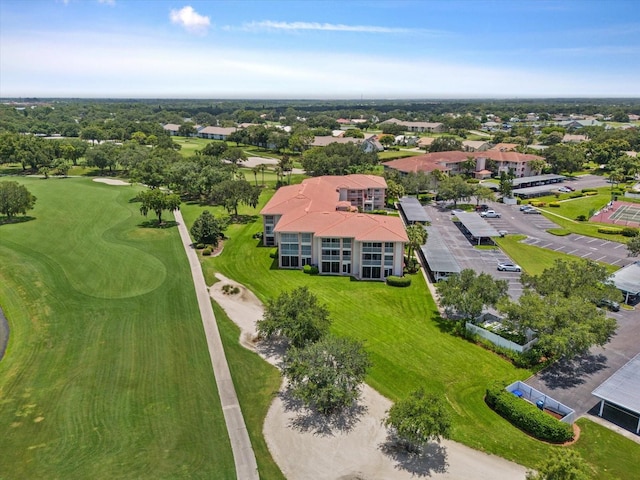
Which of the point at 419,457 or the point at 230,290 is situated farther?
the point at 230,290

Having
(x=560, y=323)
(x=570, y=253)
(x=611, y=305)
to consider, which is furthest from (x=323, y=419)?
(x=570, y=253)

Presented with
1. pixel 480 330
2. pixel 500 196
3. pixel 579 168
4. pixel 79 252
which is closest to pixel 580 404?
pixel 480 330

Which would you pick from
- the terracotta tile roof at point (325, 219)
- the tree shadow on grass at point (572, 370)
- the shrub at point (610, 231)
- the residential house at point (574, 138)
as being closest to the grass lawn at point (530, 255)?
the shrub at point (610, 231)

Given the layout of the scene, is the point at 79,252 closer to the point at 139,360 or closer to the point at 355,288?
the point at 139,360

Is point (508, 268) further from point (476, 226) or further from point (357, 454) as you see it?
point (357, 454)

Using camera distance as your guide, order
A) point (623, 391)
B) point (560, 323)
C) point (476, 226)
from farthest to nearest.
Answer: point (476, 226) < point (560, 323) < point (623, 391)
